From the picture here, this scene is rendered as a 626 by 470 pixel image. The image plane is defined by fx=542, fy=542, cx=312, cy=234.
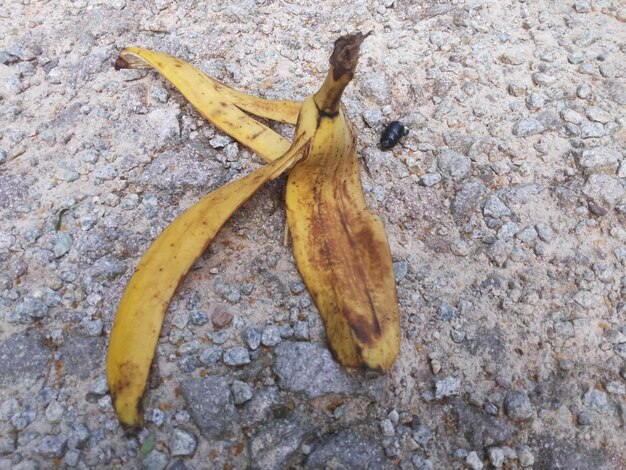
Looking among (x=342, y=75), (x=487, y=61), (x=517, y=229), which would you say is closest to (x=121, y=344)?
(x=342, y=75)

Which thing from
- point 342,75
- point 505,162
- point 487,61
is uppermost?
point 342,75

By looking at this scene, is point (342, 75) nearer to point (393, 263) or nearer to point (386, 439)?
point (393, 263)

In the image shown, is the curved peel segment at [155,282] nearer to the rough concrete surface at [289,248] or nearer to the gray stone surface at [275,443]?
the rough concrete surface at [289,248]

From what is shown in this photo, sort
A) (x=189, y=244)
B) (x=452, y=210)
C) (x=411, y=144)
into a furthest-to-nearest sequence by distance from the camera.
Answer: (x=411, y=144), (x=452, y=210), (x=189, y=244)

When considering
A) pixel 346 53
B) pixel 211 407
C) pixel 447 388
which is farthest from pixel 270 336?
pixel 346 53

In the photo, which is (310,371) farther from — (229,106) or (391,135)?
(229,106)

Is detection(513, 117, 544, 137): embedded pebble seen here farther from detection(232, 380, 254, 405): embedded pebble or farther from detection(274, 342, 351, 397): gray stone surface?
detection(232, 380, 254, 405): embedded pebble
